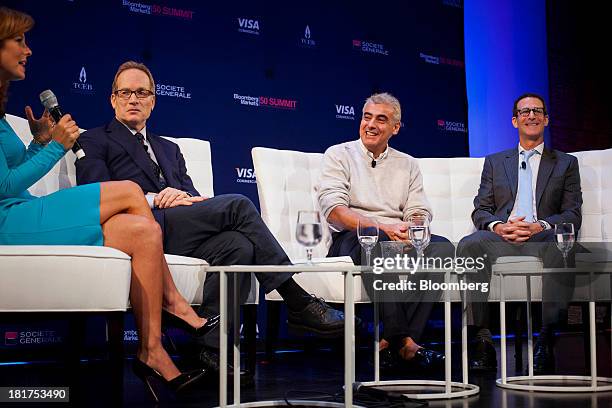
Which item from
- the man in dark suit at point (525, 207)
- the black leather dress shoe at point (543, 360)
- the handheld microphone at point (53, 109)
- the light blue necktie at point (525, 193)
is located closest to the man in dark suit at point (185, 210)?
the handheld microphone at point (53, 109)

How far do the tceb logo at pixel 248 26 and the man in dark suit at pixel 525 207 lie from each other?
5.81 ft

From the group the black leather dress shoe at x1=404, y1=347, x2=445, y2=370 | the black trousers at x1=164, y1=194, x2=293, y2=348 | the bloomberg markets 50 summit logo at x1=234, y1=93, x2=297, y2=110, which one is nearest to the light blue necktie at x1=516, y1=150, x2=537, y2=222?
the black leather dress shoe at x1=404, y1=347, x2=445, y2=370

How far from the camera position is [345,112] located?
17.1ft

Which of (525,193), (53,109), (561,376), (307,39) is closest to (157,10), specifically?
(307,39)

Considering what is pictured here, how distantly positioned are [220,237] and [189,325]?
44 cm

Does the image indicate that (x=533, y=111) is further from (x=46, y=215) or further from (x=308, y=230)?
(x=46, y=215)

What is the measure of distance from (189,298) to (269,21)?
8.60ft

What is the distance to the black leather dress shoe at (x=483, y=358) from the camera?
3.40 meters

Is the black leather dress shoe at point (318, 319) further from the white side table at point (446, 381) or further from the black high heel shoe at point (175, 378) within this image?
the black high heel shoe at point (175, 378)

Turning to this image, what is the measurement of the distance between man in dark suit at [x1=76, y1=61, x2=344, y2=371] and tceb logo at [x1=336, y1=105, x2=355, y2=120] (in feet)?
6.12

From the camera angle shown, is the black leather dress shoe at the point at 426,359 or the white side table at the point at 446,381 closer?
the white side table at the point at 446,381

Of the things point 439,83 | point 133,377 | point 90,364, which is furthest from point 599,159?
point 90,364

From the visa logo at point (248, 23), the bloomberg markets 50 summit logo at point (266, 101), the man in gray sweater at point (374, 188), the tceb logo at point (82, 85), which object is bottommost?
the man in gray sweater at point (374, 188)

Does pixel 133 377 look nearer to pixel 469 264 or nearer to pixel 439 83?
pixel 469 264
